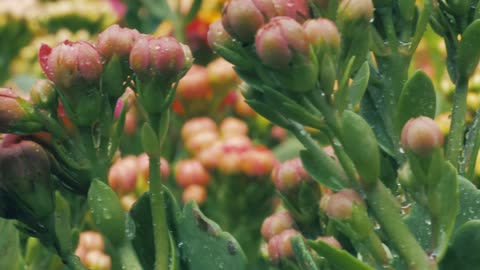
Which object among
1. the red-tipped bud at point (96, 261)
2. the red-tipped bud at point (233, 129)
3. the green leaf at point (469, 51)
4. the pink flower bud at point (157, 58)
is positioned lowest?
the red-tipped bud at point (233, 129)

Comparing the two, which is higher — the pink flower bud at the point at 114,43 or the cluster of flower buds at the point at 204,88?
the pink flower bud at the point at 114,43

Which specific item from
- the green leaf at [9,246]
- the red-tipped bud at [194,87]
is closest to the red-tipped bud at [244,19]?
the green leaf at [9,246]

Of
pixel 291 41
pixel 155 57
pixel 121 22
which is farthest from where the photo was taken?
pixel 121 22

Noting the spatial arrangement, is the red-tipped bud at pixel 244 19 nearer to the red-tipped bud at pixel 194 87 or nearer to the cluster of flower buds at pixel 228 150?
the cluster of flower buds at pixel 228 150

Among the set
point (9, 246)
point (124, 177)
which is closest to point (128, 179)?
point (124, 177)

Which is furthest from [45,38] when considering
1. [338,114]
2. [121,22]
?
→ [338,114]

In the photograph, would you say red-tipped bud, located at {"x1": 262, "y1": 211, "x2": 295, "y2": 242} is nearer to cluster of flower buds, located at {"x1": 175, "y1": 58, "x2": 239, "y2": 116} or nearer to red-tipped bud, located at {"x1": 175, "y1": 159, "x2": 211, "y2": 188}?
red-tipped bud, located at {"x1": 175, "y1": 159, "x2": 211, "y2": 188}

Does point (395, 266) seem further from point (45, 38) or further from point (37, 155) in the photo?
point (45, 38)

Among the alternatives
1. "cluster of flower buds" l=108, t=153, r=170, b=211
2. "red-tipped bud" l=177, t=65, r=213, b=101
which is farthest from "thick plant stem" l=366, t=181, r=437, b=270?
"red-tipped bud" l=177, t=65, r=213, b=101
